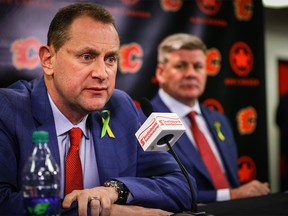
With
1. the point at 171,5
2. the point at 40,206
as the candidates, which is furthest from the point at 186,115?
the point at 40,206

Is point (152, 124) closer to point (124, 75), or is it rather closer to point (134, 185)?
point (134, 185)

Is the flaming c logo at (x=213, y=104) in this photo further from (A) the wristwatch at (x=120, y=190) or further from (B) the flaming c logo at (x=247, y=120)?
(A) the wristwatch at (x=120, y=190)

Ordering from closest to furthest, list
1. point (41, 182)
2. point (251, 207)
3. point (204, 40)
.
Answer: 1. point (41, 182)
2. point (251, 207)
3. point (204, 40)

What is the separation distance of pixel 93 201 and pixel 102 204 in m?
0.04

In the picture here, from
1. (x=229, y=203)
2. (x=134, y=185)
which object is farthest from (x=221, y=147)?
(x=134, y=185)

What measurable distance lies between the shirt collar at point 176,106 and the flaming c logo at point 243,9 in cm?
95

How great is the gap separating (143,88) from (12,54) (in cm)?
85

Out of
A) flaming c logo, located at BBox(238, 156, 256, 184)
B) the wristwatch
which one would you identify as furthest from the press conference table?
flaming c logo, located at BBox(238, 156, 256, 184)

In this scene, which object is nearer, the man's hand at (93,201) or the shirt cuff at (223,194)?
the man's hand at (93,201)

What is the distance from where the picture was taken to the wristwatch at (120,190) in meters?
1.64

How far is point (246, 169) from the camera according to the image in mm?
3580

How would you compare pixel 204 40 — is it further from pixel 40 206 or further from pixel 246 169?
pixel 40 206

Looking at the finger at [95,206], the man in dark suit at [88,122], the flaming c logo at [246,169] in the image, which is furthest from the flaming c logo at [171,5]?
the finger at [95,206]

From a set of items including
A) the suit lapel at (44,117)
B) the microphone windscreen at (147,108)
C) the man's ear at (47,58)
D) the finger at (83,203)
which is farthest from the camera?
the man's ear at (47,58)
